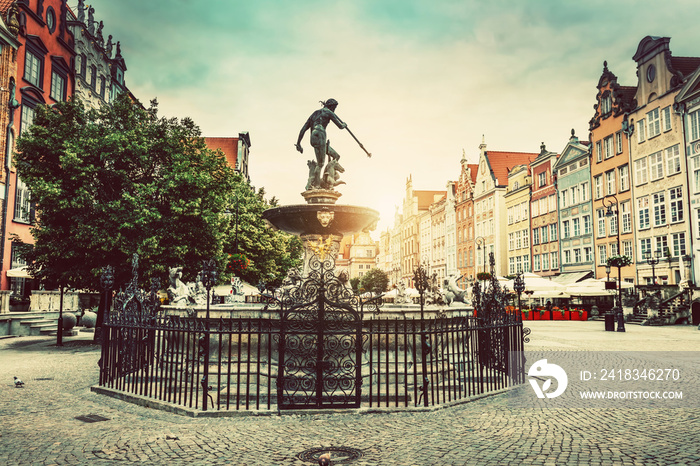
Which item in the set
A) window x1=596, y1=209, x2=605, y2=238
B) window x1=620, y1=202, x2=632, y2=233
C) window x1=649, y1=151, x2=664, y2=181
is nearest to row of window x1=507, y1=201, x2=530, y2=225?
window x1=596, y1=209, x2=605, y2=238

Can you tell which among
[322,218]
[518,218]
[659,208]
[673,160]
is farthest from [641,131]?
[322,218]

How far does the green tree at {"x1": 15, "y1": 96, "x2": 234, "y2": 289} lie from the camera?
1672 centimetres

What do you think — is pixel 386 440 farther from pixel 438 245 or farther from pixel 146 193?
pixel 438 245

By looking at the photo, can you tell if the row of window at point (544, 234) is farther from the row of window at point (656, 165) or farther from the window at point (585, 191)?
the row of window at point (656, 165)

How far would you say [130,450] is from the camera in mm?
5750

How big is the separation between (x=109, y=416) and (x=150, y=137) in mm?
12859

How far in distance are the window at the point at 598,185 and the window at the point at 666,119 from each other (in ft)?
23.9

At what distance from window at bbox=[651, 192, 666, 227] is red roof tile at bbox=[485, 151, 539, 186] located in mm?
24930

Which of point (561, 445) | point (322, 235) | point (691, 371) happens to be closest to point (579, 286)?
point (691, 371)

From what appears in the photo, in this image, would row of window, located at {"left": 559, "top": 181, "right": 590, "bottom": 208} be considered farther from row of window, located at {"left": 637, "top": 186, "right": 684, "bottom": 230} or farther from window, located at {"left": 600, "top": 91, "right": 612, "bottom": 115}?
row of window, located at {"left": 637, "top": 186, "right": 684, "bottom": 230}

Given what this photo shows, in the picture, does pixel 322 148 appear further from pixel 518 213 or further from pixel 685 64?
pixel 518 213

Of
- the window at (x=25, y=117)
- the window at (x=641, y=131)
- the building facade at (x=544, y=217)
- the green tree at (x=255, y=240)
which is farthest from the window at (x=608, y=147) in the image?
the window at (x=25, y=117)

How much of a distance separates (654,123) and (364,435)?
3677cm

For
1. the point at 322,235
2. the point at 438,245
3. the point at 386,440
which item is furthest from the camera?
the point at 438,245
